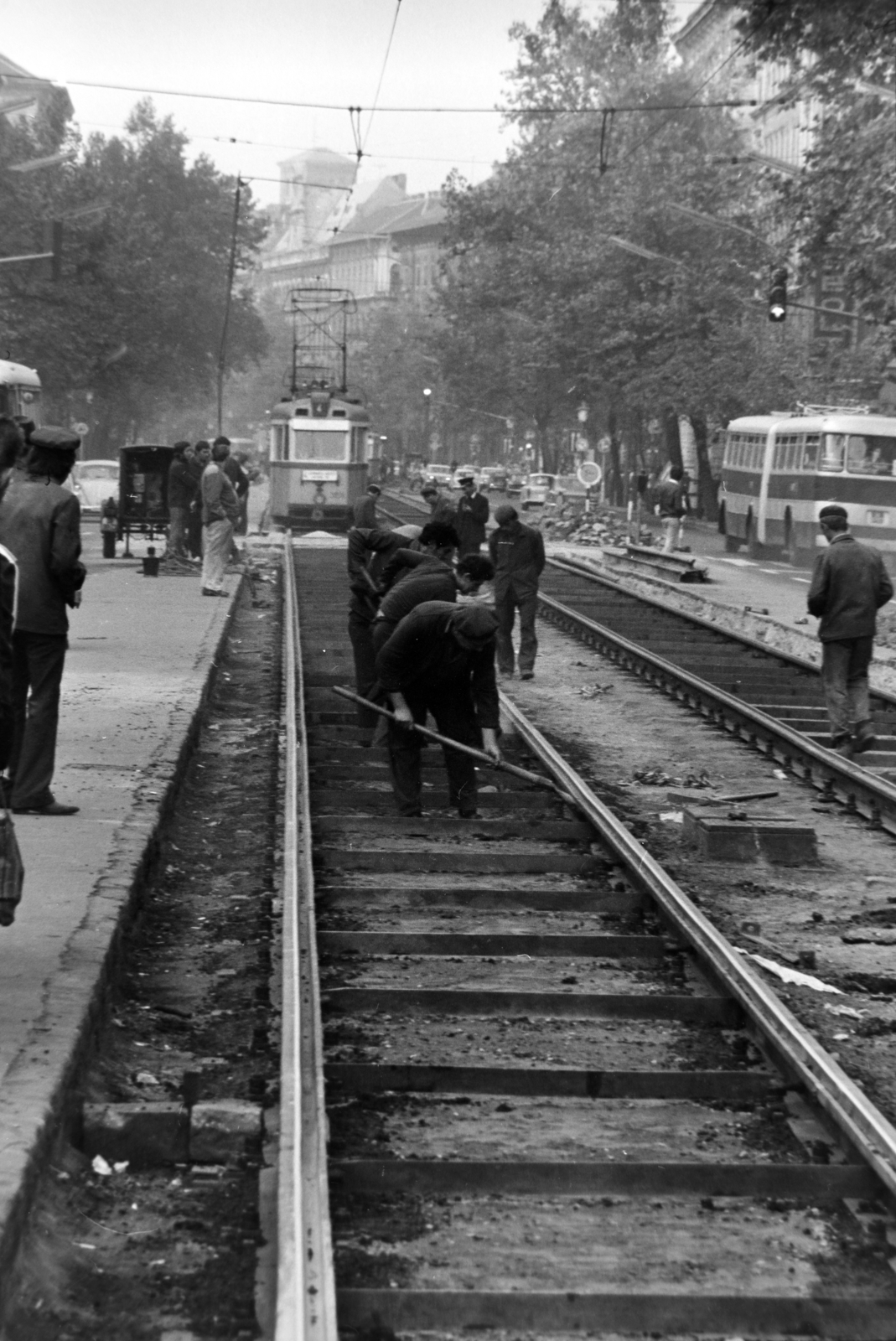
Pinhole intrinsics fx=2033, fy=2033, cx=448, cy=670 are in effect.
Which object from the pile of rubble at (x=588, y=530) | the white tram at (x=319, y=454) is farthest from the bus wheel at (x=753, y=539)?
the white tram at (x=319, y=454)

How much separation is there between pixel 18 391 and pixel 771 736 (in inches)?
829

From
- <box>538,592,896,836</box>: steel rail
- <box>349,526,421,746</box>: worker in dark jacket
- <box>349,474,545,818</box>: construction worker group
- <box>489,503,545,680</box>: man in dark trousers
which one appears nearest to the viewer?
<box>349,474,545,818</box>: construction worker group

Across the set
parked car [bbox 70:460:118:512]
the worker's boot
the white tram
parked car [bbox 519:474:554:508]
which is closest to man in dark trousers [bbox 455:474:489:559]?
the worker's boot

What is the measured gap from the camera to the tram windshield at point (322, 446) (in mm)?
43594

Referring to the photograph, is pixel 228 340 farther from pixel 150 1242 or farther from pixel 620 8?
pixel 150 1242

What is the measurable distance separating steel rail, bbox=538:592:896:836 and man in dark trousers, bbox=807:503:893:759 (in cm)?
36

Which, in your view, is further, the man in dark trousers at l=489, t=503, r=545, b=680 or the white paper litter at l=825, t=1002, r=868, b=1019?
the man in dark trousers at l=489, t=503, r=545, b=680

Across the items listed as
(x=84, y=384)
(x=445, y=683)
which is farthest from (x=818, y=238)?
(x=84, y=384)

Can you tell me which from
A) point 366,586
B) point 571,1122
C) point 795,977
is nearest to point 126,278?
point 366,586

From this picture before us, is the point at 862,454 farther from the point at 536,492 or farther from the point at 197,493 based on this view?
the point at 536,492

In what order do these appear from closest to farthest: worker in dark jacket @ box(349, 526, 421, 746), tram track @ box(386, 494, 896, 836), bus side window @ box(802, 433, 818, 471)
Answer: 1. worker in dark jacket @ box(349, 526, 421, 746)
2. tram track @ box(386, 494, 896, 836)
3. bus side window @ box(802, 433, 818, 471)

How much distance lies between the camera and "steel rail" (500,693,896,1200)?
5.52 meters

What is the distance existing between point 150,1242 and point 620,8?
13.4 meters

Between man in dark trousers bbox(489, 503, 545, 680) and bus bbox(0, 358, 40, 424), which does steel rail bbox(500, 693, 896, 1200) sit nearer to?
man in dark trousers bbox(489, 503, 545, 680)
